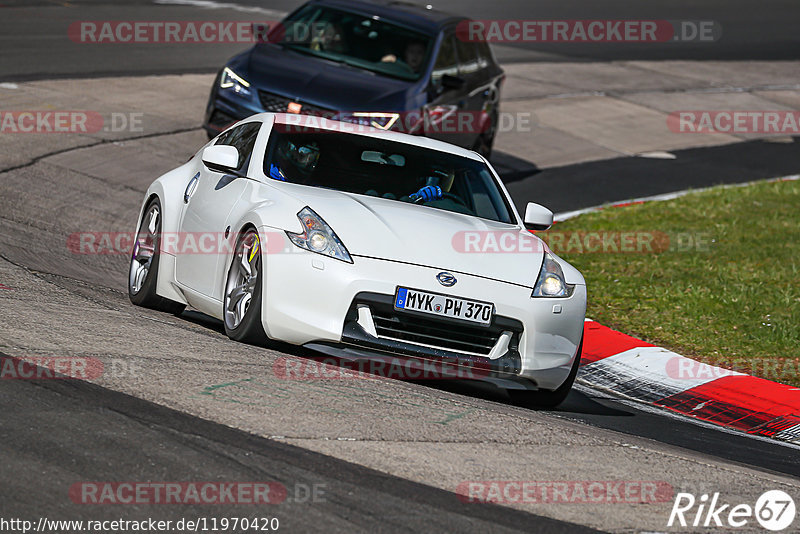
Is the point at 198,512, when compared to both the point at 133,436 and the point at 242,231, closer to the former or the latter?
the point at 133,436

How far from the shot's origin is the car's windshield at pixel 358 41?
13859 mm

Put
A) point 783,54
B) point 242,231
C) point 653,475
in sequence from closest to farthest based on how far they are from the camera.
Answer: point 653,475, point 242,231, point 783,54

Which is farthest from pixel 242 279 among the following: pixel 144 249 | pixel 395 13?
pixel 395 13

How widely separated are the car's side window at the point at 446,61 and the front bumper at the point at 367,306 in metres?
7.43

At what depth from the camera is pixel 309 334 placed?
673 cm

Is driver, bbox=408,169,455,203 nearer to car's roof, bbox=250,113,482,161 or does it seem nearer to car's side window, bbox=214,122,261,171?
car's roof, bbox=250,113,482,161

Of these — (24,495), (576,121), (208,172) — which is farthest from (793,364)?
(576,121)

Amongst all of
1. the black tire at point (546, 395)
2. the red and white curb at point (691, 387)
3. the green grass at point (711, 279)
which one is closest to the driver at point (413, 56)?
the green grass at point (711, 279)

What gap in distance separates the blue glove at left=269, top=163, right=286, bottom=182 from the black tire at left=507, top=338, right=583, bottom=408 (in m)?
1.99

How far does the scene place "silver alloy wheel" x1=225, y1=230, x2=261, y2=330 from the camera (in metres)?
6.98

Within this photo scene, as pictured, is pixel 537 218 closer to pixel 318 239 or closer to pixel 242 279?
pixel 318 239

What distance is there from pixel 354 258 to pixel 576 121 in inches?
526

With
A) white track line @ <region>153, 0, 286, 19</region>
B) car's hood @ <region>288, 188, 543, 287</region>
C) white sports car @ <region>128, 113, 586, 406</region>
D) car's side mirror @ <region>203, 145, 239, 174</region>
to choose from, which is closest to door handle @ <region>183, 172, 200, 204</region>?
white sports car @ <region>128, 113, 586, 406</region>

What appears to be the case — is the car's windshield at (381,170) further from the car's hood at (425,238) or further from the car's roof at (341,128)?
the car's hood at (425,238)
